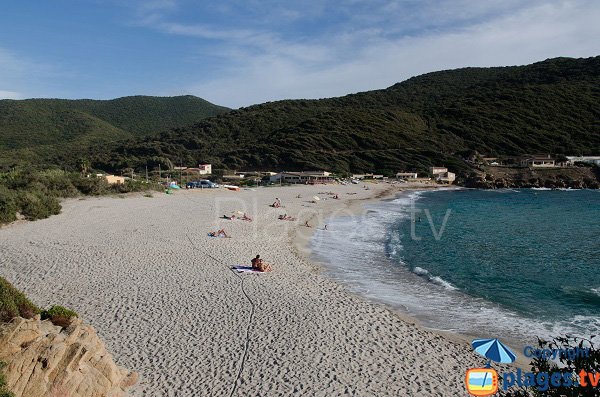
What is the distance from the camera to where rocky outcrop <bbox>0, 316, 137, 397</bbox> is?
547 cm

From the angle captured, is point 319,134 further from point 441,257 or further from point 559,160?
point 441,257

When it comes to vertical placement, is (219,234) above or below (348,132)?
below

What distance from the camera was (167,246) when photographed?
17578 millimetres

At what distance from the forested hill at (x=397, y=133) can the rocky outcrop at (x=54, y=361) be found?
6172 cm

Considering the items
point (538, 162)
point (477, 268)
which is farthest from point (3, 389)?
point (538, 162)

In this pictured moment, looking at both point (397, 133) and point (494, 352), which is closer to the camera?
point (494, 352)

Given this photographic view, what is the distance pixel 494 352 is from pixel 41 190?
101 feet

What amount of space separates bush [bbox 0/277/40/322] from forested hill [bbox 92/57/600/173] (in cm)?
6057

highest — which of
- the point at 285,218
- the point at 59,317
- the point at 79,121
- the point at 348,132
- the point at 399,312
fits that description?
the point at 79,121

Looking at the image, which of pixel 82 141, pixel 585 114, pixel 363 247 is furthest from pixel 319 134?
pixel 363 247

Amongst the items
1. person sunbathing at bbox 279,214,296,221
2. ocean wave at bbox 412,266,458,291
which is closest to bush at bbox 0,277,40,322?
ocean wave at bbox 412,266,458,291

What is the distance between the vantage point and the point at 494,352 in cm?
727

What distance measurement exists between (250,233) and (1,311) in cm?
1540

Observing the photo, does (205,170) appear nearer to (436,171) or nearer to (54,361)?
(436,171)
